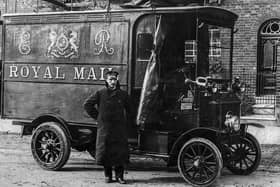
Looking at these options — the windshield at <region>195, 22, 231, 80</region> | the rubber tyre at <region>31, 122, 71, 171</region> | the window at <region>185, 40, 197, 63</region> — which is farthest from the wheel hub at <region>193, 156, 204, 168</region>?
the rubber tyre at <region>31, 122, 71, 171</region>

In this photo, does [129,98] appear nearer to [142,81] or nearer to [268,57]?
[142,81]

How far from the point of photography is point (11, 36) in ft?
35.2

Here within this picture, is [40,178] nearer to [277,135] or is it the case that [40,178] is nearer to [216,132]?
[216,132]

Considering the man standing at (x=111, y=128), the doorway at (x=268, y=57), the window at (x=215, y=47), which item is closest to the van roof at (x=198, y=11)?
the window at (x=215, y=47)

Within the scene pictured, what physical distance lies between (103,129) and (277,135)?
7.20 metres

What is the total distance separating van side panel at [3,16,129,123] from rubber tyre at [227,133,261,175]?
2380 mm

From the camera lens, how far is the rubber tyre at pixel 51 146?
988 cm

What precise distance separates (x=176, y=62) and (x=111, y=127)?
1.93m

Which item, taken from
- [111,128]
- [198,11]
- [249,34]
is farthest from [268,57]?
[111,128]

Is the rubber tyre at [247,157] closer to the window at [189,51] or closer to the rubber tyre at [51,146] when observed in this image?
the window at [189,51]

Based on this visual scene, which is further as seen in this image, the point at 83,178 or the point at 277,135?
the point at 277,135

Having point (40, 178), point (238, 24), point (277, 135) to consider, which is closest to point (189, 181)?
point (40, 178)

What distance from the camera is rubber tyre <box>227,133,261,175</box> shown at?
9.95 meters

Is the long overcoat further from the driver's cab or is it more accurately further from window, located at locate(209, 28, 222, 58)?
window, located at locate(209, 28, 222, 58)
